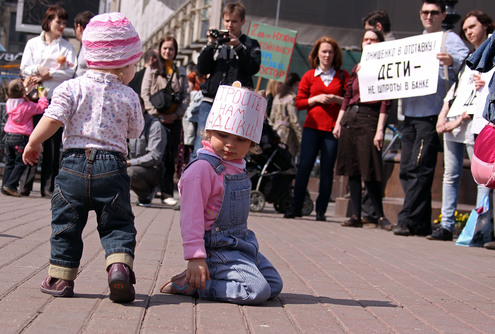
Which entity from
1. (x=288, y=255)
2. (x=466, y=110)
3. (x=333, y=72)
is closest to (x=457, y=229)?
(x=466, y=110)

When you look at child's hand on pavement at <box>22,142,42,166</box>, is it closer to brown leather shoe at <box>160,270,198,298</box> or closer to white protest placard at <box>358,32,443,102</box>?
brown leather shoe at <box>160,270,198,298</box>

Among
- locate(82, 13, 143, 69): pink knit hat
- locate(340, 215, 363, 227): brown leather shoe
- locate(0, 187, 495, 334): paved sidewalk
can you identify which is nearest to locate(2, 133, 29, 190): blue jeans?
locate(0, 187, 495, 334): paved sidewalk

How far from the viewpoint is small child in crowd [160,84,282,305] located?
4191 millimetres

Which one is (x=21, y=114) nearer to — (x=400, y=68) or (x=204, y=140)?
(x=400, y=68)

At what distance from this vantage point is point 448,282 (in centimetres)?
564

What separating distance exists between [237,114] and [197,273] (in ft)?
2.83

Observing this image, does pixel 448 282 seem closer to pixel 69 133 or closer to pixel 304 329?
pixel 304 329

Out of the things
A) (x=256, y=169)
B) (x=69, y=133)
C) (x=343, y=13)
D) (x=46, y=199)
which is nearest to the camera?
(x=69, y=133)

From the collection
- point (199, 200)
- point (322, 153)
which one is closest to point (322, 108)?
point (322, 153)

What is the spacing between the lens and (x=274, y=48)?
629 inches

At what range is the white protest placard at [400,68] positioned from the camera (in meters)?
9.30

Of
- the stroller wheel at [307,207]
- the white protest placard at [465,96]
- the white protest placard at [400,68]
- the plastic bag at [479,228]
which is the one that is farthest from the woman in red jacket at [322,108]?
the plastic bag at [479,228]

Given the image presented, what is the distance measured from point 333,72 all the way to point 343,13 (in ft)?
35.1

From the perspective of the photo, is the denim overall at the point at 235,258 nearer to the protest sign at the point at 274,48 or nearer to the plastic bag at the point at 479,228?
the plastic bag at the point at 479,228
